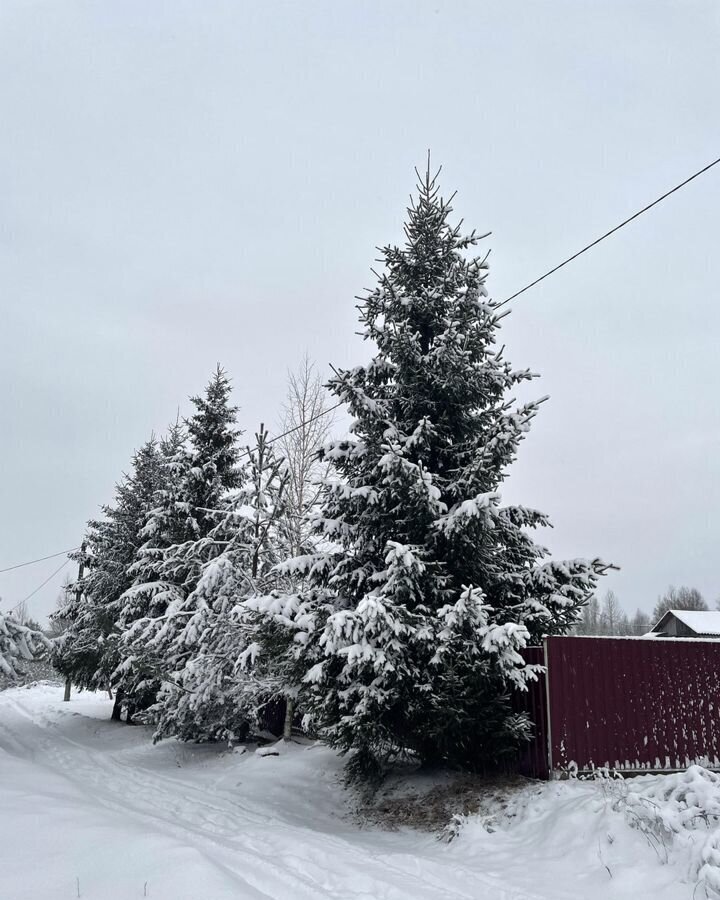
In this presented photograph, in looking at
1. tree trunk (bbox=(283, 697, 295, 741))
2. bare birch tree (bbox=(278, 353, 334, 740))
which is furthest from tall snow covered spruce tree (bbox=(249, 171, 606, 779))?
bare birch tree (bbox=(278, 353, 334, 740))

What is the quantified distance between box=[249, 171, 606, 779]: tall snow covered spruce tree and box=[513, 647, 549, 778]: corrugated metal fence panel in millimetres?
333

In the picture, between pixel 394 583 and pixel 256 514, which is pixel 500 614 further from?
pixel 256 514

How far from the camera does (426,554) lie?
31.2 ft

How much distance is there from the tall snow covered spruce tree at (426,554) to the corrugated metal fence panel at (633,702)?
665mm

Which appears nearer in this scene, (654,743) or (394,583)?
(394,583)

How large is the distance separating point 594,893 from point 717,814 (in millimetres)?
1350

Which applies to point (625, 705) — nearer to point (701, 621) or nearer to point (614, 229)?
point (614, 229)

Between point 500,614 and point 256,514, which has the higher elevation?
point 256,514

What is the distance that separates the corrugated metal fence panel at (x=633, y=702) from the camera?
918 cm

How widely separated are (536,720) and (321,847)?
3.73 metres

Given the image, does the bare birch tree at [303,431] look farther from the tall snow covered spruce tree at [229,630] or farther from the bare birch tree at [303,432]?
the tall snow covered spruce tree at [229,630]

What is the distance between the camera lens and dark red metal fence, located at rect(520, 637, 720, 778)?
9102 mm

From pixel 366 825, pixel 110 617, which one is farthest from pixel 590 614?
pixel 366 825

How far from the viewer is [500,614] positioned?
9.53 meters
